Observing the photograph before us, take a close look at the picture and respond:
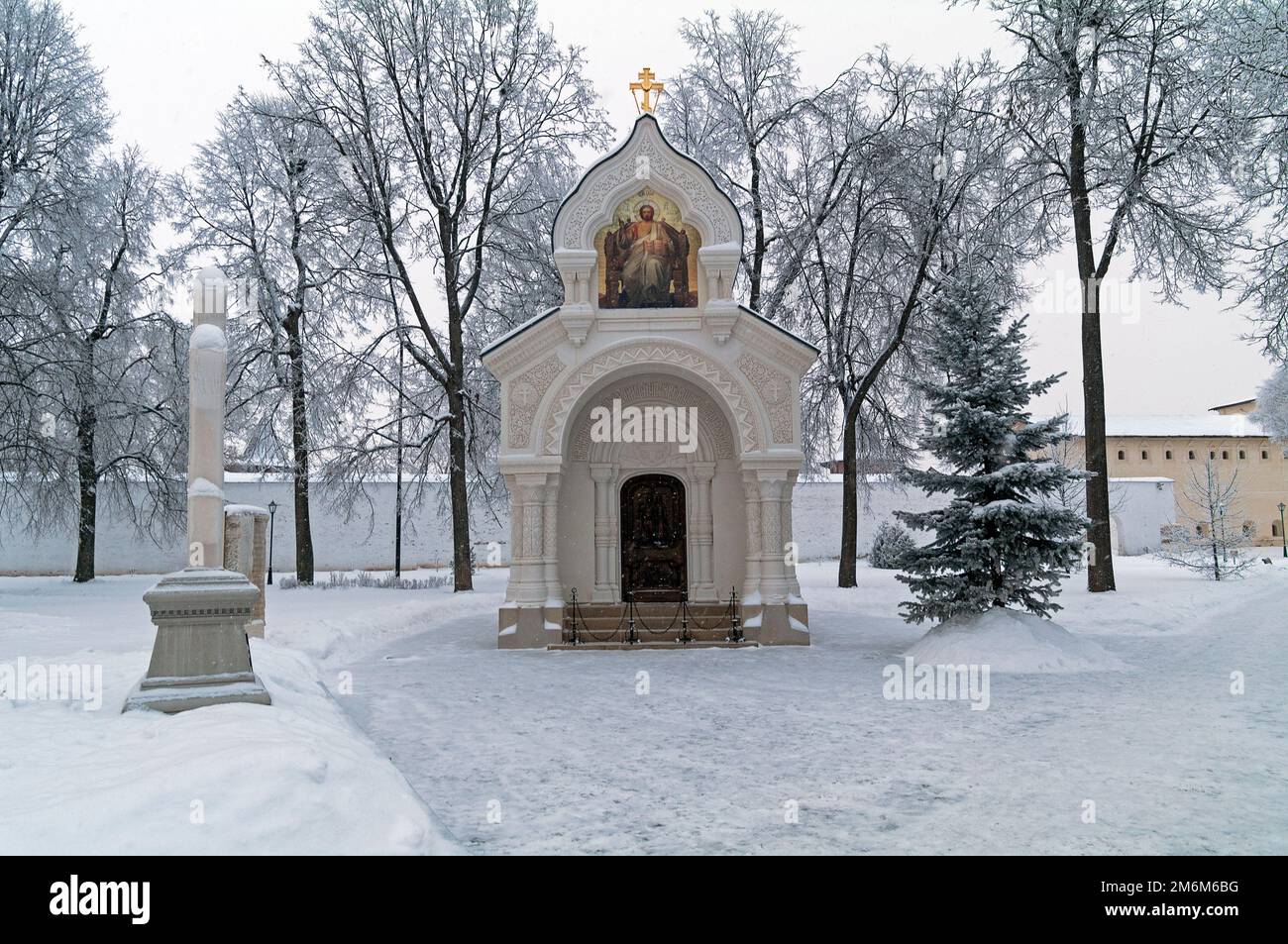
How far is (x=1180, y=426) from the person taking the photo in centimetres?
5116

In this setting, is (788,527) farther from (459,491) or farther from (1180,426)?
(1180,426)

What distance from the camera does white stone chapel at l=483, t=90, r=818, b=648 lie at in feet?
48.2

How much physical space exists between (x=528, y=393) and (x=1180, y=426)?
165ft

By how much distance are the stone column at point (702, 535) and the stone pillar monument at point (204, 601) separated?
10.1 m

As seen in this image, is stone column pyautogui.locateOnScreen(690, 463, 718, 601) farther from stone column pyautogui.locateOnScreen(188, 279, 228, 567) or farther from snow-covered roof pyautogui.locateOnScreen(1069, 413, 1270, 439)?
snow-covered roof pyautogui.locateOnScreen(1069, 413, 1270, 439)

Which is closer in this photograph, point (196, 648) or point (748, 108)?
point (196, 648)

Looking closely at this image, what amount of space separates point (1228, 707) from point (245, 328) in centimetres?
2360

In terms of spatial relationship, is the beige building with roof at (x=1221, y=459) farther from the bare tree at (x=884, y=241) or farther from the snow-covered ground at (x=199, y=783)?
the snow-covered ground at (x=199, y=783)

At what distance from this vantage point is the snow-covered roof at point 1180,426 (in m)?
49.2

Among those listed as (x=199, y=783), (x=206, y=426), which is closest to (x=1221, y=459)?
(x=206, y=426)

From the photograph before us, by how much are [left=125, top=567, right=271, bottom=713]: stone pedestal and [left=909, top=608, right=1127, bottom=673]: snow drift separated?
8.61m

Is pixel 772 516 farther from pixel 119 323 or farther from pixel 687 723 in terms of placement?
pixel 119 323
